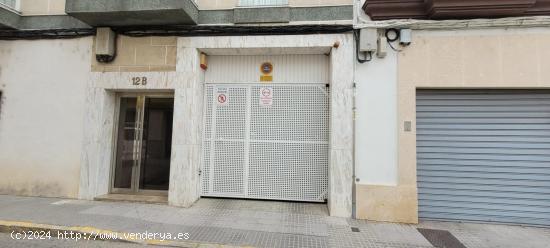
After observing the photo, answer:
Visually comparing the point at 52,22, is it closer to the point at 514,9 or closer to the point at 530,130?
the point at 514,9

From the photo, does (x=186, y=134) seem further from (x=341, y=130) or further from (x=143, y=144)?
(x=341, y=130)

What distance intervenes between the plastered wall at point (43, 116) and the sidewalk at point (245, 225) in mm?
580

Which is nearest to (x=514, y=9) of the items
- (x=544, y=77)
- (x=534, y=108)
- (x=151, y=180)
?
(x=544, y=77)

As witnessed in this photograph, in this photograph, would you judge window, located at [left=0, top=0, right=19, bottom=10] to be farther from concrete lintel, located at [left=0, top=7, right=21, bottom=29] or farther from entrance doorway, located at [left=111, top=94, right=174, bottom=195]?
entrance doorway, located at [left=111, top=94, right=174, bottom=195]

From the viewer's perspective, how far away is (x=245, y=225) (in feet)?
15.3

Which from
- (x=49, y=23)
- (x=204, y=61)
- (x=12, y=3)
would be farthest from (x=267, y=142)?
(x=12, y=3)

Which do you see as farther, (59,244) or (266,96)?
(266,96)

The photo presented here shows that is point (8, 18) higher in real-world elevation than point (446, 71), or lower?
higher

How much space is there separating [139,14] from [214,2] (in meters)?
1.50

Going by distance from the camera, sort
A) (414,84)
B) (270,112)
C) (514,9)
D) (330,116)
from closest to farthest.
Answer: (514,9) < (414,84) < (330,116) < (270,112)

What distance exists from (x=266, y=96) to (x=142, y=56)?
9.09 feet

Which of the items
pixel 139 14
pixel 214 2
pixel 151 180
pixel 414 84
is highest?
pixel 214 2

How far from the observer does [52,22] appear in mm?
6246

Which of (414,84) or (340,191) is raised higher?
(414,84)
